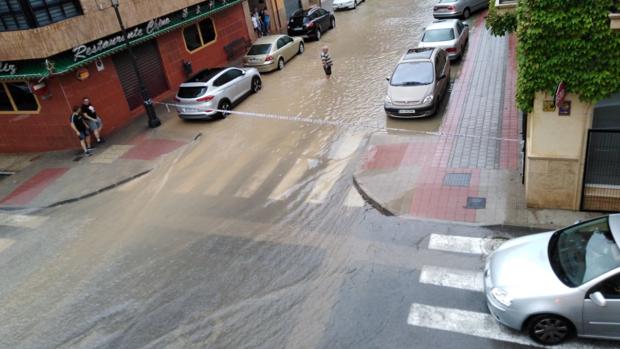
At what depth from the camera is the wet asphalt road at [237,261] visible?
809cm

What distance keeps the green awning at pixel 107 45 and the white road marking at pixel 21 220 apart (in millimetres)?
4522

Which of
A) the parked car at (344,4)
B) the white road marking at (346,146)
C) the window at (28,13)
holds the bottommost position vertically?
the white road marking at (346,146)

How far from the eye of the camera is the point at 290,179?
13.1 meters

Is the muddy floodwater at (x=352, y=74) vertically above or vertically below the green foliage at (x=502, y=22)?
below

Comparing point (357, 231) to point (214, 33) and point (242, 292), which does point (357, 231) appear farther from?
point (214, 33)

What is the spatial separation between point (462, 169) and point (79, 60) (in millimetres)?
12557

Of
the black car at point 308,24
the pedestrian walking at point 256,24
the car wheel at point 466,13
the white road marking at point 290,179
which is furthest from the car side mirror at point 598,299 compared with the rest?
the pedestrian walking at point 256,24

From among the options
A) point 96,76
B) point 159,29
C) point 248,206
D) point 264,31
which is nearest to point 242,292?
point 248,206

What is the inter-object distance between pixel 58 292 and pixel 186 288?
268cm

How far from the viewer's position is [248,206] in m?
12.0

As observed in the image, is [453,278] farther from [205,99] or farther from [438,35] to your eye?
[438,35]

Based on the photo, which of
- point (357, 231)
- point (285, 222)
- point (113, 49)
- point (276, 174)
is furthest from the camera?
point (113, 49)

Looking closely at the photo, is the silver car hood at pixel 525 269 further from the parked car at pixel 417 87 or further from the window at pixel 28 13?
the window at pixel 28 13

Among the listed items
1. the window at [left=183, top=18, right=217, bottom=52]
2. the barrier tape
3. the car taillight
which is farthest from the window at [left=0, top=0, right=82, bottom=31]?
the window at [left=183, top=18, right=217, bottom=52]
